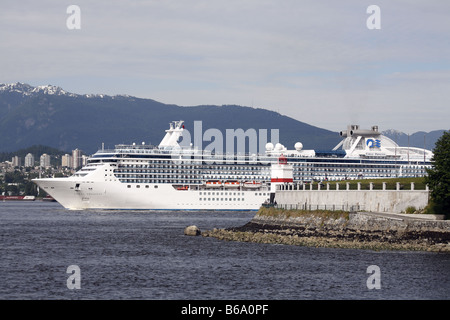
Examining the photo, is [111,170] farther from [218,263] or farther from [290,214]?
[218,263]

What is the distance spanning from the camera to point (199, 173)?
12362 cm

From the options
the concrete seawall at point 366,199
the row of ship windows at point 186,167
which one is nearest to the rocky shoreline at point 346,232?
the concrete seawall at point 366,199

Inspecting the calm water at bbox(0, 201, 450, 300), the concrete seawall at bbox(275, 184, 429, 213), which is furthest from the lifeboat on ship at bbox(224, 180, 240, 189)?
the calm water at bbox(0, 201, 450, 300)

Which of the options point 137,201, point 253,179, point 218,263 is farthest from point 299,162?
point 218,263

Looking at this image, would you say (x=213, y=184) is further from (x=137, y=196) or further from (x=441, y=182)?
(x=441, y=182)

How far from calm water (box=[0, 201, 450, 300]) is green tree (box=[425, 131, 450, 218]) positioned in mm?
8077

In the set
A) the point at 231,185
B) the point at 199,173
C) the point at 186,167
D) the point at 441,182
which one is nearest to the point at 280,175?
the point at 231,185

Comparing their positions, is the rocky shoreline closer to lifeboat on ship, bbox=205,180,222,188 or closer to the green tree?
the green tree

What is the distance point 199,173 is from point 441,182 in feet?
237

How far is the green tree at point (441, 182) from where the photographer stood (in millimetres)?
53094

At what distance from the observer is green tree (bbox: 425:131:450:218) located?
5309 cm

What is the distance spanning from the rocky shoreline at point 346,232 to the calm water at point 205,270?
70.5 inches

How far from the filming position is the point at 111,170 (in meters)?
115
